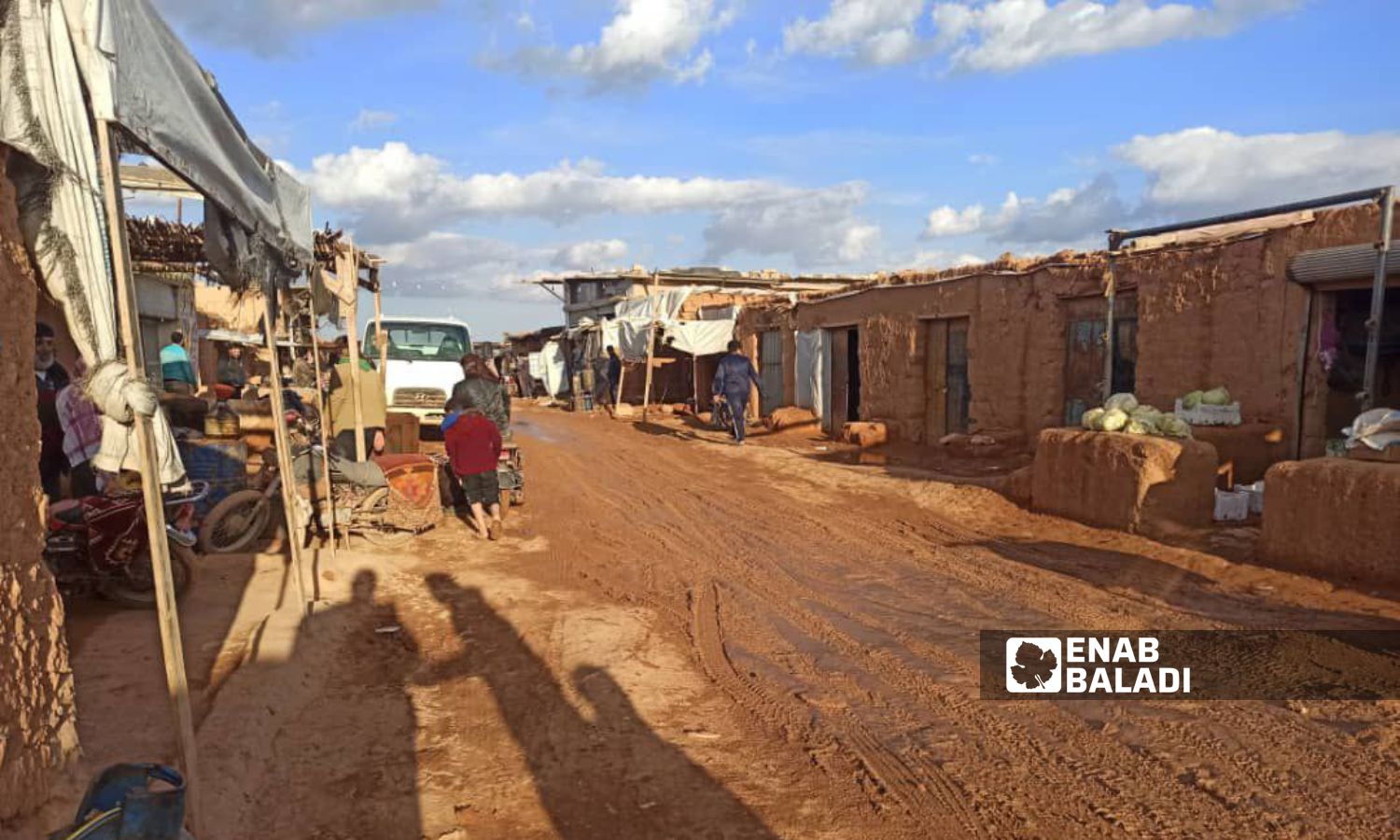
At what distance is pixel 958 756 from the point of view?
3.60 m

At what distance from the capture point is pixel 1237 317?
873cm

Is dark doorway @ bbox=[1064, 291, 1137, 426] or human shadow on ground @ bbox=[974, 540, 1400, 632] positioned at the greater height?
dark doorway @ bbox=[1064, 291, 1137, 426]

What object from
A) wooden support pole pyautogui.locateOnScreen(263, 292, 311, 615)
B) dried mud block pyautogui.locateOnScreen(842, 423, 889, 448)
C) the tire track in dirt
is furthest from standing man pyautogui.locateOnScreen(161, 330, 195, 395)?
dried mud block pyautogui.locateOnScreen(842, 423, 889, 448)

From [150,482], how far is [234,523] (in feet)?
14.8

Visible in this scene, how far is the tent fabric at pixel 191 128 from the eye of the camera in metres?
2.69

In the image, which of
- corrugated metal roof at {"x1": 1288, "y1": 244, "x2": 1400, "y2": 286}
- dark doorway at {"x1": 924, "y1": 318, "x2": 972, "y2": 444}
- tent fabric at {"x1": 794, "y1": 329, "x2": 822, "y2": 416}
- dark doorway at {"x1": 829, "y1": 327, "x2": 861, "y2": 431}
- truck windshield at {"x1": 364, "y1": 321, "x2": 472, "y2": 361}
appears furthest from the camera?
tent fabric at {"x1": 794, "y1": 329, "x2": 822, "y2": 416}

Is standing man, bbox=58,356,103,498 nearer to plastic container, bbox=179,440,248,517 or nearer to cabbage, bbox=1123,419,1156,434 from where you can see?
plastic container, bbox=179,440,248,517

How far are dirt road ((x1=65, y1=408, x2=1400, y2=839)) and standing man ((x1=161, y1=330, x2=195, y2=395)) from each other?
3.90 meters

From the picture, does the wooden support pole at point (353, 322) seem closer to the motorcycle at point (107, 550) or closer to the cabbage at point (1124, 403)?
the motorcycle at point (107, 550)

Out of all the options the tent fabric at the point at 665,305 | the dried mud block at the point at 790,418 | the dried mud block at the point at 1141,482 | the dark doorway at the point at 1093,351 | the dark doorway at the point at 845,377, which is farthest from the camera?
the tent fabric at the point at 665,305

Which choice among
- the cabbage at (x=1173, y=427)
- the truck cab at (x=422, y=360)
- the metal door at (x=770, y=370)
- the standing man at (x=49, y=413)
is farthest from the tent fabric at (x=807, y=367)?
the standing man at (x=49, y=413)

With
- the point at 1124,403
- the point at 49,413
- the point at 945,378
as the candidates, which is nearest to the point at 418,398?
the point at 49,413

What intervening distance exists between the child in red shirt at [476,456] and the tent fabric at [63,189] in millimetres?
4915

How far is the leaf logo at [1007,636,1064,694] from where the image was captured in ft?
14.3
